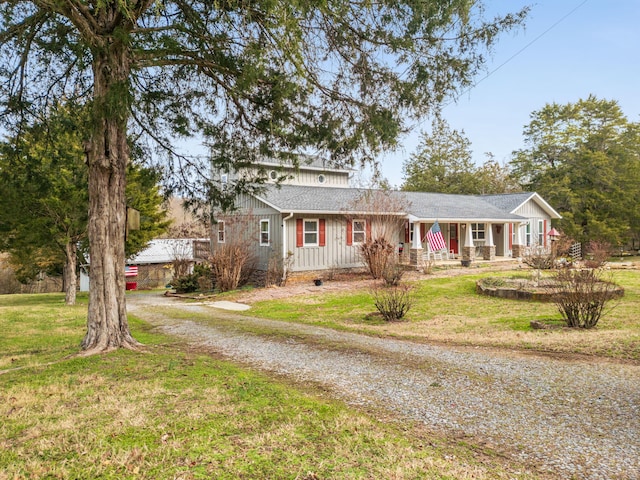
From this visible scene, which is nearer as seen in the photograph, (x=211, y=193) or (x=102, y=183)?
(x=102, y=183)

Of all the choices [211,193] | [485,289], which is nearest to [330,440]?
[211,193]

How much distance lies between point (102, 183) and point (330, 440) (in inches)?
199

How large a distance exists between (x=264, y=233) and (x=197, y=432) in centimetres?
1596

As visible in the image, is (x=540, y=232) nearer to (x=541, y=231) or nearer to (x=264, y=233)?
(x=541, y=231)

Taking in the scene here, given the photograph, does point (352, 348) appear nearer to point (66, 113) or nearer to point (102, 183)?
point (102, 183)

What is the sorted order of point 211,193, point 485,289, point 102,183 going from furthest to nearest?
point 485,289 → point 211,193 → point 102,183

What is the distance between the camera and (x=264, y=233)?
63.5 ft

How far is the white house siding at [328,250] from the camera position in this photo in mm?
18406

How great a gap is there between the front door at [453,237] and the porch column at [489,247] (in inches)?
60.5

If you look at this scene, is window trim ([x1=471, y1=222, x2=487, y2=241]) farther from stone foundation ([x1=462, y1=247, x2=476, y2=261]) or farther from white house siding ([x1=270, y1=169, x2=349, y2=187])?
white house siding ([x1=270, y1=169, x2=349, y2=187])

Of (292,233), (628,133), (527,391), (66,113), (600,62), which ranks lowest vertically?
(527,391)

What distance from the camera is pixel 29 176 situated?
335 inches

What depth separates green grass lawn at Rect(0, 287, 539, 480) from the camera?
300 centimetres

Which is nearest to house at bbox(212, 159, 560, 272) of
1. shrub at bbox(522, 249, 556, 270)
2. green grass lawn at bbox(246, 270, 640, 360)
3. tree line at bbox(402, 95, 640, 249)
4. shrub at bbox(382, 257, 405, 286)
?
Answer: shrub at bbox(382, 257, 405, 286)
